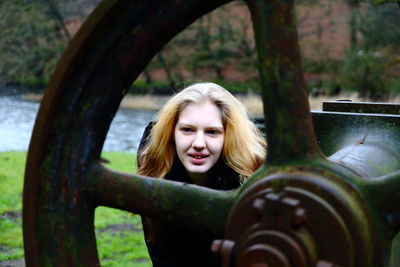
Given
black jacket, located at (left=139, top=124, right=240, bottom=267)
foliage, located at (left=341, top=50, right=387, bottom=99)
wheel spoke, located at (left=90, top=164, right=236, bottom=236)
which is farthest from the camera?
foliage, located at (left=341, top=50, right=387, bottom=99)

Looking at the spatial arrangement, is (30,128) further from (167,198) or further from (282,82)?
(282,82)

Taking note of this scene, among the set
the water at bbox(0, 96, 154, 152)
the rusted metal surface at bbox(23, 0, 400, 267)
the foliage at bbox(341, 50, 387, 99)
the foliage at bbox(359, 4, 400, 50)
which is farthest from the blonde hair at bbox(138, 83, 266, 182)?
the foliage at bbox(359, 4, 400, 50)

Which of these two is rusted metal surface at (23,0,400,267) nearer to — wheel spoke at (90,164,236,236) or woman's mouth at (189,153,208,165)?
wheel spoke at (90,164,236,236)

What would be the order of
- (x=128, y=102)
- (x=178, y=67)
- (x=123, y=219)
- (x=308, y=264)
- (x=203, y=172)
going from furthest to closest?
1. (x=178, y=67)
2. (x=128, y=102)
3. (x=123, y=219)
4. (x=203, y=172)
5. (x=308, y=264)

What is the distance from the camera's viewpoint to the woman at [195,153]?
1934mm

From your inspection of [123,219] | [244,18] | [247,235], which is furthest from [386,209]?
[244,18]

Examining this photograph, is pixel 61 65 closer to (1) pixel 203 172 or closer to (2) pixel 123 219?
(1) pixel 203 172

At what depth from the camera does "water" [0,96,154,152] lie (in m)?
11.1

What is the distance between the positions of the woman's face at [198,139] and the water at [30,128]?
6.36m

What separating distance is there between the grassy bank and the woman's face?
46.7 inches

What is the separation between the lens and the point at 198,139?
1.88m

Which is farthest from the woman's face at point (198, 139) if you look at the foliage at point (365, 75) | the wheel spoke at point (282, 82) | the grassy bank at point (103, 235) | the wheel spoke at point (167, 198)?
the foliage at point (365, 75)

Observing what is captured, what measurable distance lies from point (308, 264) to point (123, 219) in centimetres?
387

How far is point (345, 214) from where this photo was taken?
1.01m
